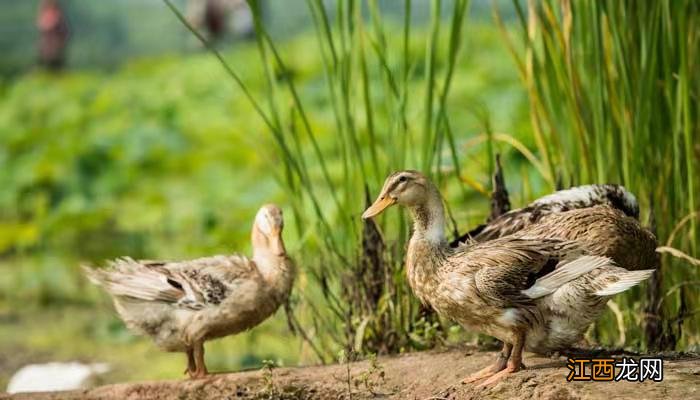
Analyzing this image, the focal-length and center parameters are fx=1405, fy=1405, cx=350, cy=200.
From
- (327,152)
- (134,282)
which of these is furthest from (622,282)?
(327,152)

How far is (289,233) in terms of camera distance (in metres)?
8.25

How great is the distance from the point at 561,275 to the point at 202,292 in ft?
4.15

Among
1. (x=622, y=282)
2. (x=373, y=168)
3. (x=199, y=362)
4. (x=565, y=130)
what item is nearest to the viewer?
(x=622, y=282)

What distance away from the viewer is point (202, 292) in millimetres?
4734

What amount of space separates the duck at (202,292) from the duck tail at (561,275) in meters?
1.00

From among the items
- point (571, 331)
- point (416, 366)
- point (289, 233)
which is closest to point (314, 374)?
point (416, 366)

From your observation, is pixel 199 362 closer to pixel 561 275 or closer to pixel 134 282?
pixel 134 282

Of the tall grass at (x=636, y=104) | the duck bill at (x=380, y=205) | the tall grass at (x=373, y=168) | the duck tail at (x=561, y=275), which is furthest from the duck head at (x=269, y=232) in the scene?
the tall grass at (x=636, y=104)

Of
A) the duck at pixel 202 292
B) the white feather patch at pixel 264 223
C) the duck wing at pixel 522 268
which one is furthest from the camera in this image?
the white feather patch at pixel 264 223

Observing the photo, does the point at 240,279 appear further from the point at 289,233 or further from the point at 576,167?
the point at 289,233

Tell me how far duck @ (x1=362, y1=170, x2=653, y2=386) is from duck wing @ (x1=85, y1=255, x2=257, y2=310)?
68cm

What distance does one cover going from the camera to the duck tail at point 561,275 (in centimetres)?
414

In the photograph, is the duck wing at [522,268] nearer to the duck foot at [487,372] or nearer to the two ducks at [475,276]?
the two ducks at [475,276]

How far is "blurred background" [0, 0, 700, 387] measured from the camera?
5105 millimetres
